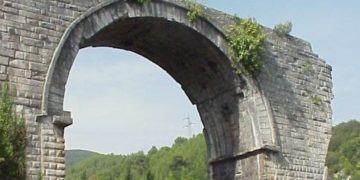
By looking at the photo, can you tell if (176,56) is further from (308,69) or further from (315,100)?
(315,100)

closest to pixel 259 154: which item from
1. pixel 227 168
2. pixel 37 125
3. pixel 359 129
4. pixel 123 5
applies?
pixel 227 168

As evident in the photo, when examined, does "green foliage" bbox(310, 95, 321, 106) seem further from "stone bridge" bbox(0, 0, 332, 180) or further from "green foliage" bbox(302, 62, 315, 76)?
"green foliage" bbox(302, 62, 315, 76)

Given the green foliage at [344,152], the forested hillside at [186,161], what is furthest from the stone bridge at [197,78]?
the green foliage at [344,152]

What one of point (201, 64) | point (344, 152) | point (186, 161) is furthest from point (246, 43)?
point (344, 152)

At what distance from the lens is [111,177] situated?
240ft

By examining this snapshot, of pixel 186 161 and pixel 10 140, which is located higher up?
pixel 186 161

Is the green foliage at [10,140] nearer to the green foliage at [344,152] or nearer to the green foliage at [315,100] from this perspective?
the green foliage at [315,100]

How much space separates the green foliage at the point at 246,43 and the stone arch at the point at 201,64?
216mm

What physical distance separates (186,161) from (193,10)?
176 ft

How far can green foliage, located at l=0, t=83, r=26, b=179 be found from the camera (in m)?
10.4

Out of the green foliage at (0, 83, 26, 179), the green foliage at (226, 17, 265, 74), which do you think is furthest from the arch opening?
Answer: the green foliage at (0, 83, 26, 179)

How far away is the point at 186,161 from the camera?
2628 inches

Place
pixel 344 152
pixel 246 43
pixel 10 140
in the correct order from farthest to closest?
pixel 344 152, pixel 246 43, pixel 10 140

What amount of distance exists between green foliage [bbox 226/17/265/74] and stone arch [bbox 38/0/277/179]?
0.22m
